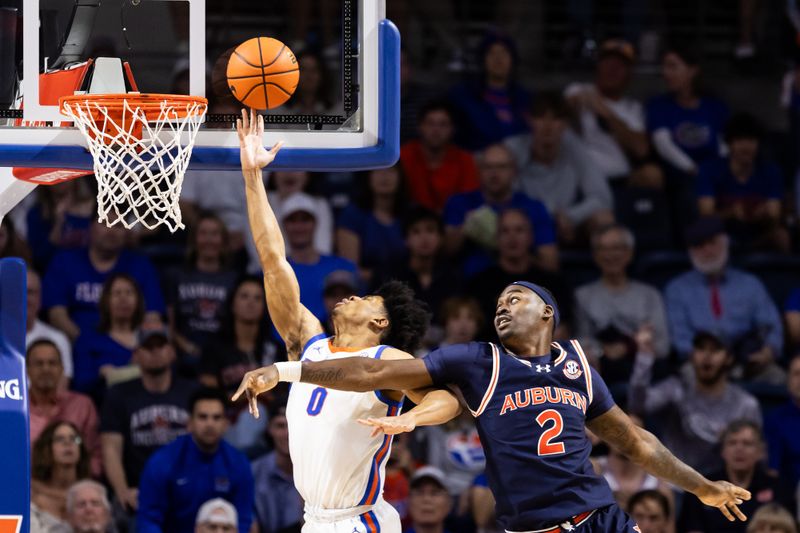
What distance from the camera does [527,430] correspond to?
670 cm

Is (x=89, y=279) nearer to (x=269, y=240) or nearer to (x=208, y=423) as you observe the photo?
(x=208, y=423)

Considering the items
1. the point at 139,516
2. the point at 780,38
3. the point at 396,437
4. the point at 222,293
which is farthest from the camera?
the point at 780,38

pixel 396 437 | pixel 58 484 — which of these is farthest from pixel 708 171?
pixel 58 484

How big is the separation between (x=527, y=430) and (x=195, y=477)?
3.33 meters

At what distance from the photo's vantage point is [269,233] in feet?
23.6

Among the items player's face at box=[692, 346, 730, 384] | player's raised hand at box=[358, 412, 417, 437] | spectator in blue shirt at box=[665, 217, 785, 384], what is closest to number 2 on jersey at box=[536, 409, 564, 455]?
player's raised hand at box=[358, 412, 417, 437]

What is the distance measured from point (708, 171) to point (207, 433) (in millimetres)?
4922

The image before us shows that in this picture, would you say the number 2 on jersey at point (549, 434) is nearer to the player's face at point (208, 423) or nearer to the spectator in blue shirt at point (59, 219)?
the player's face at point (208, 423)

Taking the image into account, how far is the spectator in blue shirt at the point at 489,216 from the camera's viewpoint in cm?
1123

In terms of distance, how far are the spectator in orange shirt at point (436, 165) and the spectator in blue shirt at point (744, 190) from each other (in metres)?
1.93

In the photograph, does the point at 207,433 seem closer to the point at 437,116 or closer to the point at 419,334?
the point at 419,334

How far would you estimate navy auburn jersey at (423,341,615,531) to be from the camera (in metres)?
6.68

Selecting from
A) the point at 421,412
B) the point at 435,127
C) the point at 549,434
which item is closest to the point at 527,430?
the point at 549,434

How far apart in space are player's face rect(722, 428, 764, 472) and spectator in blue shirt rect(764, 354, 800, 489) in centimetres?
68
